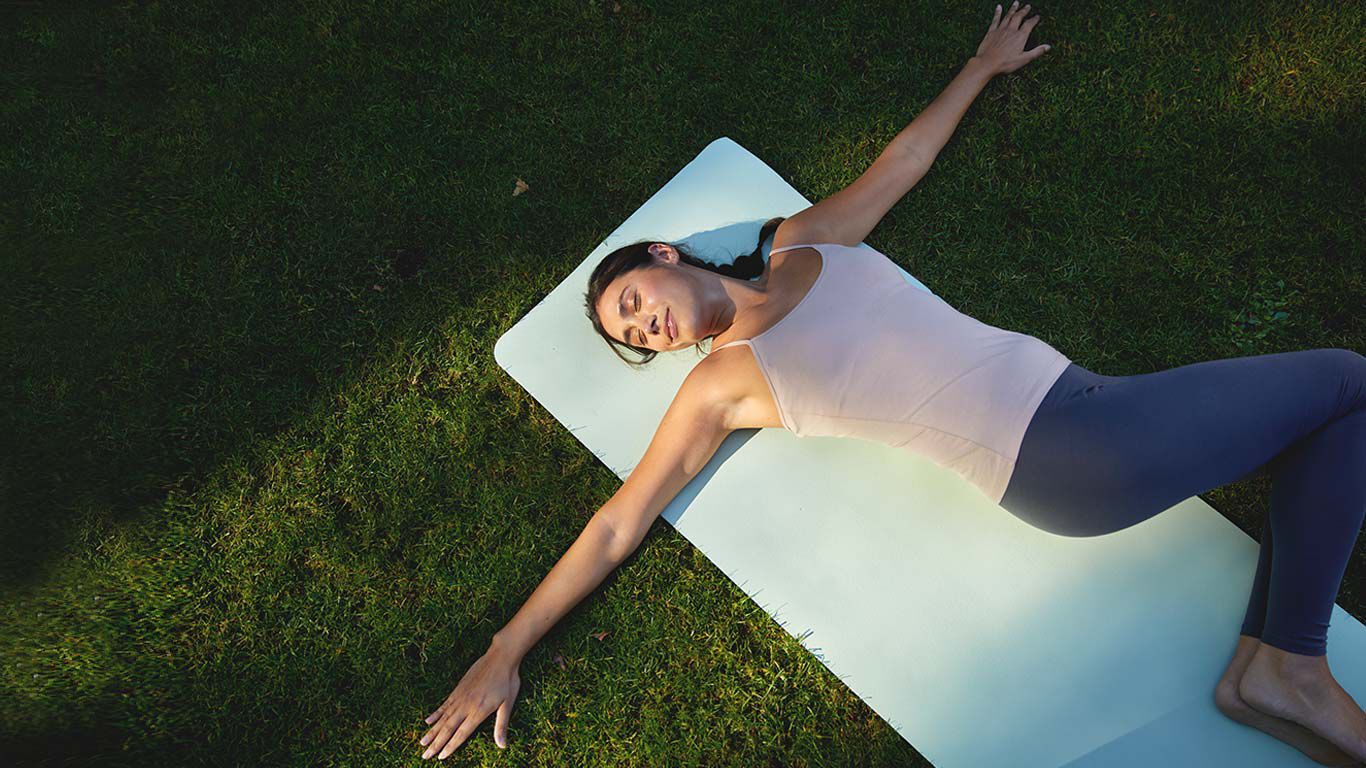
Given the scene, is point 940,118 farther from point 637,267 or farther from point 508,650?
point 508,650

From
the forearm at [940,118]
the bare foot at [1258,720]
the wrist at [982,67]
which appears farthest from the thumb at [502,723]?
the wrist at [982,67]

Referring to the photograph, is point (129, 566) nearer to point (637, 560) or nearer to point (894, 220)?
point (637, 560)

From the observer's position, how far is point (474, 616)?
2938 millimetres

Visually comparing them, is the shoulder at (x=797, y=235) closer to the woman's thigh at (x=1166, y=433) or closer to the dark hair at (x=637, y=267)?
the dark hair at (x=637, y=267)

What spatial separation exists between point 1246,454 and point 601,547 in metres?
1.95

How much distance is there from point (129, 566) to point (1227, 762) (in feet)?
12.6

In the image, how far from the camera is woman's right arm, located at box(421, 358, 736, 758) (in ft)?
8.39

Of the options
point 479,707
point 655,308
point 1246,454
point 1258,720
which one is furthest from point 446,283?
point 1258,720

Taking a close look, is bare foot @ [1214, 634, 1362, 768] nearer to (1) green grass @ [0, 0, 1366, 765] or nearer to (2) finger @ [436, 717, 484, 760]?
(1) green grass @ [0, 0, 1366, 765]

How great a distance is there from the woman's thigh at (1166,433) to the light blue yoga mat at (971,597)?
37cm

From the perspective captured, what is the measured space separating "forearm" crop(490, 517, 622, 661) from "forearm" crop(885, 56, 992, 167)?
1.80 metres

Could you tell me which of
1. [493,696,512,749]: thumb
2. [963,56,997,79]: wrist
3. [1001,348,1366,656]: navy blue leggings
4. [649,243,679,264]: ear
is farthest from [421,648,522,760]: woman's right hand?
[963,56,997,79]: wrist

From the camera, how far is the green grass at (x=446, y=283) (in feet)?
9.45

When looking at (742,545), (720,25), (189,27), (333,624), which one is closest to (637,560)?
(742,545)
